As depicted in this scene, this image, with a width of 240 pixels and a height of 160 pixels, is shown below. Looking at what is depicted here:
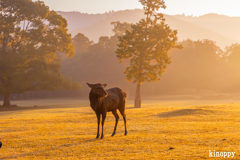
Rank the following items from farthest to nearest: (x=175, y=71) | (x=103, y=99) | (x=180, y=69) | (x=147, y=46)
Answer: (x=175, y=71), (x=180, y=69), (x=147, y=46), (x=103, y=99)

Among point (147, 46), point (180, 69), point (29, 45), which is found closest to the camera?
point (147, 46)

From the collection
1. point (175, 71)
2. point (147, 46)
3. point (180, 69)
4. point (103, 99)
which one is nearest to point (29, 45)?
point (147, 46)

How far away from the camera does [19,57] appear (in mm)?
48719

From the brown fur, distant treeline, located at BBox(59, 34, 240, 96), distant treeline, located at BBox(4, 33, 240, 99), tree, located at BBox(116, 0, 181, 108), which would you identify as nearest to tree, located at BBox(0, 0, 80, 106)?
tree, located at BBox(116, 0, 181, 108)

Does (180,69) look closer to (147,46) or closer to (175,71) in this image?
(175,71)

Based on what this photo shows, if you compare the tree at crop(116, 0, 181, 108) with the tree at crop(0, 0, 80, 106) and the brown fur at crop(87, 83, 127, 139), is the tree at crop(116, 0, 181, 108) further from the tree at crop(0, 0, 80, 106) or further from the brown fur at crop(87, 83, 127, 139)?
the brown fur at crop(87, 83, 127, 139)

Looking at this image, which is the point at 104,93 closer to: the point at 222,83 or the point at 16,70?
the point at 16,70

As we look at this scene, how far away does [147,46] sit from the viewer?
44938 mm

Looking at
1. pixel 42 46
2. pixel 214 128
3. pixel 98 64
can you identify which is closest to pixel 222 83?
pixel 98 64

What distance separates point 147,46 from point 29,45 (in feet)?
73.2

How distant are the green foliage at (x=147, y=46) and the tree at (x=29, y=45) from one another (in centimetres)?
1517

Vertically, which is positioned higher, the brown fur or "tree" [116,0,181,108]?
"tree" [116,0,181,108]

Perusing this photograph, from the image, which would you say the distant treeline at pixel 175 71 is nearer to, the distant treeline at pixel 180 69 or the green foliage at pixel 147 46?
the distant treeline at pixel 180 69

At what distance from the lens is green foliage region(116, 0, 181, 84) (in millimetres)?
44719
